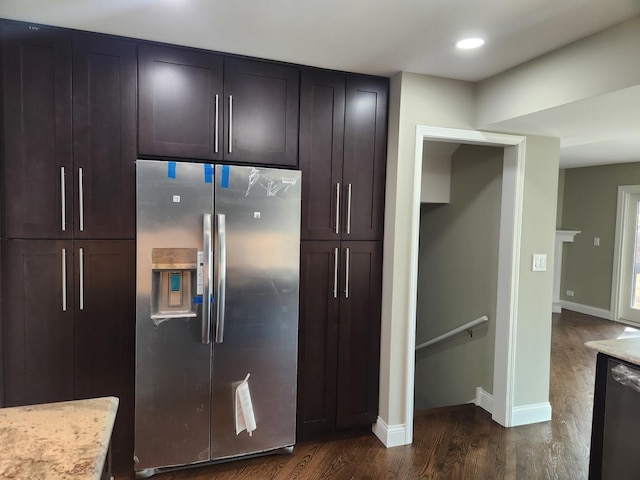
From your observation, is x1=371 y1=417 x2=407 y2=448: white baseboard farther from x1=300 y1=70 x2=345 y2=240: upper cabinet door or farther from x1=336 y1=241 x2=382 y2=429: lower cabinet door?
x1=300 y1=70 x2=345 y2=240: upper cabinet door

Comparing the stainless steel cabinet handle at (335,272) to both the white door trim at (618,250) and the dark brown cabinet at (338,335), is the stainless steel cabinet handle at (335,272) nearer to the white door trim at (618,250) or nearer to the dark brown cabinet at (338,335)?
the dark brown cabinet at (338,335)

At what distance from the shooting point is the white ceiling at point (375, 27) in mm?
1829

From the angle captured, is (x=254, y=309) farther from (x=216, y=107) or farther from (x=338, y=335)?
(x=216, y=107)

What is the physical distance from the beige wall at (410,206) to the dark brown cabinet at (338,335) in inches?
3.7

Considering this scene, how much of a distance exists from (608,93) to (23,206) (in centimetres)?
292

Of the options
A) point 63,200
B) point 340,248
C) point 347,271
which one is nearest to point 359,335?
point 347,271

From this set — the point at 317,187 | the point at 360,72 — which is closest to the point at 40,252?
the point at 317,187

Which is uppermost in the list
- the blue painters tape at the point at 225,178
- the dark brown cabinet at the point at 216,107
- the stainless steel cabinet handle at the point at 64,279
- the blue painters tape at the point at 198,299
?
the dark brown cabinet at the point at 216,107

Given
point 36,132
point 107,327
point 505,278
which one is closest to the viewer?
point 36,132

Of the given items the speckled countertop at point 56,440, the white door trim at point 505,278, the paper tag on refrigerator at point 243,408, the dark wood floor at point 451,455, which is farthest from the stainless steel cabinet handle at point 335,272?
the speckled countertop at point 56,440

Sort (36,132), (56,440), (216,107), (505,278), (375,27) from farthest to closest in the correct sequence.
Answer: (505,278) → (216,107) → (36,132) → (375,27) → (56,440)

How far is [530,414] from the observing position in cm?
318

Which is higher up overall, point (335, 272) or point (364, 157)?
point (364, 157)

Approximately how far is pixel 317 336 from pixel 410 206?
3.39ft
